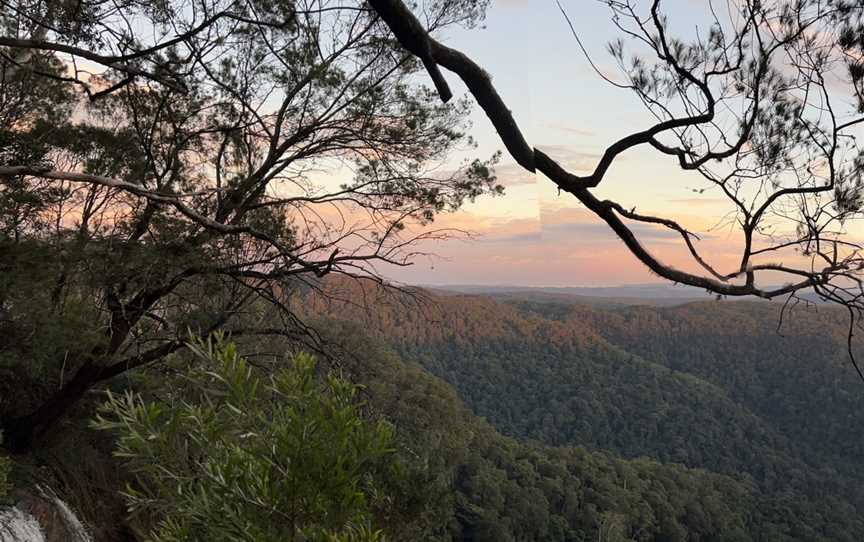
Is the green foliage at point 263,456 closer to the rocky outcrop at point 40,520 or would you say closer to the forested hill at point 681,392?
the rocky outcrop at point 40,520

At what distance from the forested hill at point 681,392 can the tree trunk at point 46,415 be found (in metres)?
39.4

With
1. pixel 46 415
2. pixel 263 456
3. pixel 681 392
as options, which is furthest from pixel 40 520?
pixel 681 392

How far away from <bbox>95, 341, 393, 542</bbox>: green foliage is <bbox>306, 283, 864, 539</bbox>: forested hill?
4265cm

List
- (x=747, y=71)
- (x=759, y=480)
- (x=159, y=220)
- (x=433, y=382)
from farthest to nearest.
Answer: (x=759, y=480) < (x=433, y=382) < (x=159, y=220) < (x=747, y=71)

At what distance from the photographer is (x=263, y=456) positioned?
138 cm

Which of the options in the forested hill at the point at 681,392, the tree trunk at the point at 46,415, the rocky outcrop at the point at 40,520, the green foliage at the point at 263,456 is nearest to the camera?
the green foliage at the point at 263,456

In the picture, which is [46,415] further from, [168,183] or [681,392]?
[681,392]

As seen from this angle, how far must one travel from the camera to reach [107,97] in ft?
16.0

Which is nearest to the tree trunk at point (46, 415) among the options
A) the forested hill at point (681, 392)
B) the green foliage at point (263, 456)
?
the green foliage at point (263, 456)

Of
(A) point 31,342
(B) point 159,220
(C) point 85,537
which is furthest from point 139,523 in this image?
(B) point 159,220

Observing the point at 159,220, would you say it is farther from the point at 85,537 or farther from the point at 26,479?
the point at 85,537

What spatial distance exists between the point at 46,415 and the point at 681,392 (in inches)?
2394

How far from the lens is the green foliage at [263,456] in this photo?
139 cm

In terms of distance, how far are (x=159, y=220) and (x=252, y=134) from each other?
4.20ft
